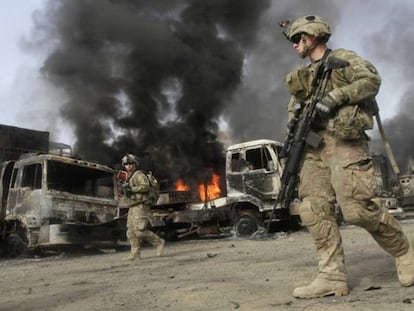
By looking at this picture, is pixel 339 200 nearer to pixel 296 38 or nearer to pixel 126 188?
pixel 296 38

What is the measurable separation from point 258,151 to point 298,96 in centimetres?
770

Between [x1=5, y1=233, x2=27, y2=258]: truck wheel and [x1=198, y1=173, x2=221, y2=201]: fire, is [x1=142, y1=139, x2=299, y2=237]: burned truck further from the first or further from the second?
[x1=5, y1=233, x2=27, y2=258]: truck wheel

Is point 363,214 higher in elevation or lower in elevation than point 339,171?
lower

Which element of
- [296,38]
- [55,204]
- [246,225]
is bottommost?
[246,225]

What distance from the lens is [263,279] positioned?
3.52 meters

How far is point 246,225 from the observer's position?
10.6 meters

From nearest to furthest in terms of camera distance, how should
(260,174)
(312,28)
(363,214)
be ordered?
(363,214) < (312,28) < (260,174)

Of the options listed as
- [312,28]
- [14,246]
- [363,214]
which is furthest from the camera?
[14,246]

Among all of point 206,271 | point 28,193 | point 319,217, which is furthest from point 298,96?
point 28,193

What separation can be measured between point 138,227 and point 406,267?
4.39 m

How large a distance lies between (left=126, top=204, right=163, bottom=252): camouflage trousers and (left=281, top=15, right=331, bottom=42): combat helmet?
4235mm

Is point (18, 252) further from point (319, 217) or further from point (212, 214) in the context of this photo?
point (319, 217)

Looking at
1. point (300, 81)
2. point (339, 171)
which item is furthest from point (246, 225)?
point (339, 171)

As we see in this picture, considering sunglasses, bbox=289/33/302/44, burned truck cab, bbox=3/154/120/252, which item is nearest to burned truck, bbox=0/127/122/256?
burned truck cab, bbox=3/154/120/252
